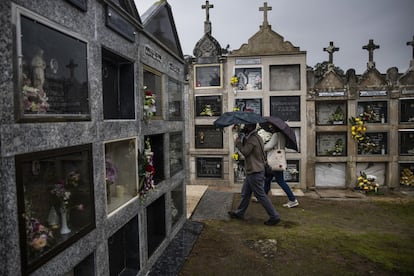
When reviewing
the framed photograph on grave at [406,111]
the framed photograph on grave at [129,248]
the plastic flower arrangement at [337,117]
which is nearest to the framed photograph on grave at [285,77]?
the plastic flower arrangement at [337,117]

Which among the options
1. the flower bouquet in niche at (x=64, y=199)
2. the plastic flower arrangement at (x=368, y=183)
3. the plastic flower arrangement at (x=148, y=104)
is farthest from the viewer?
the plastic flower arrangement at (x=368, y=183)

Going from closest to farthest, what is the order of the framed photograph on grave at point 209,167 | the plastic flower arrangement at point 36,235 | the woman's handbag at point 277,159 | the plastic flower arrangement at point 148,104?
1. the plastic flower arrangement at point 36,235
2. the plastic flower arrangement at point 148,104
3. the woman's handbag at point 277,159
4. the framed photograph on grave at point 209,167

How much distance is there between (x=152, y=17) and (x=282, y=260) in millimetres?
3574

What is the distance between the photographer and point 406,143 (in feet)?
24.3

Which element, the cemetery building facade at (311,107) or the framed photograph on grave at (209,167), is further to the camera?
the framed photograph on grave at (209,167)

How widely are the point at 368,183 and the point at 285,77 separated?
3535 mm

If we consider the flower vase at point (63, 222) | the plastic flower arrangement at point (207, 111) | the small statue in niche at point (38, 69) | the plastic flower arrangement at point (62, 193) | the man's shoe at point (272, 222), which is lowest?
the man's shoe at point (272, 222)

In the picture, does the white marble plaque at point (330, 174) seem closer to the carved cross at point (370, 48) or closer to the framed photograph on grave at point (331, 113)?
the framed photograph on grave at point (331, 113)

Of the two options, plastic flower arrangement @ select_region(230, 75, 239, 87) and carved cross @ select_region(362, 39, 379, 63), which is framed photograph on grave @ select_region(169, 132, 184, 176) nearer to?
plastic flower arrangement @ select_region(230, 75, 239, 87)

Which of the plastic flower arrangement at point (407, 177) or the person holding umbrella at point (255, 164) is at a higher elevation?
the person holding umbrella at point (255, 164)

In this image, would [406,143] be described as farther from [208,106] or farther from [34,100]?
[34,100]

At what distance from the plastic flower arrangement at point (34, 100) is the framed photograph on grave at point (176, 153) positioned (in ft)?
8.18

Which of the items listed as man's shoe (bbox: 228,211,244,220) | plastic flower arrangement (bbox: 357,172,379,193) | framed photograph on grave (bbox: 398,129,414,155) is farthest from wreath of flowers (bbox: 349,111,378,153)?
man's shoe (bbox: 228,211,244,220)

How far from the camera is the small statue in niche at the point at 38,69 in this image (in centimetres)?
162
